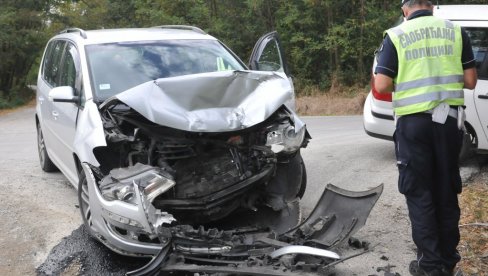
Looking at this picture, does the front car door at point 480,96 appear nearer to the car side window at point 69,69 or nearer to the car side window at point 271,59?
the car side window at point 271,59

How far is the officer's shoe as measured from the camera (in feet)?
12.4

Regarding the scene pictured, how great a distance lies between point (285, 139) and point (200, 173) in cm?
75

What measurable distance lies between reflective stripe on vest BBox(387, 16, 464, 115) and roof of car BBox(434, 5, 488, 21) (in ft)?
10.6

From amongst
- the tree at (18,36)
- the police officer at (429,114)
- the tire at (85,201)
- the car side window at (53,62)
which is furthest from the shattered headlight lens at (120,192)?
the tree at (18,36)

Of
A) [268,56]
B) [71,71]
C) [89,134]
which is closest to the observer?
[89,134]

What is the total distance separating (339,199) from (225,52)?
2.25 meters

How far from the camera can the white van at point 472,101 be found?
6.36 metres

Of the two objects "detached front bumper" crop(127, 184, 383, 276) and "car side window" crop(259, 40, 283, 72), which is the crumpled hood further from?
"car side window" crop(259, 40, 283, 72)

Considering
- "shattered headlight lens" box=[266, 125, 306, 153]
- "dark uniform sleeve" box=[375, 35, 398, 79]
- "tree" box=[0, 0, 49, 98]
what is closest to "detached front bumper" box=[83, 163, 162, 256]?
"shattered headlight lens" box=[266, 125, 306, 153]

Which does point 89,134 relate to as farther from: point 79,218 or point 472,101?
point 472,101

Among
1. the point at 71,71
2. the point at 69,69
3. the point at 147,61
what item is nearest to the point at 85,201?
the point at 147,61

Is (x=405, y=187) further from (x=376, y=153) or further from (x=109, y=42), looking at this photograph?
(x=376, y=153)

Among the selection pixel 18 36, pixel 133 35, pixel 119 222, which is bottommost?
pixel 18 36

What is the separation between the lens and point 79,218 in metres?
5.58
